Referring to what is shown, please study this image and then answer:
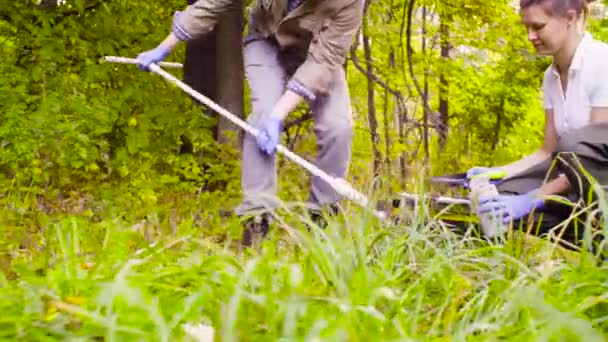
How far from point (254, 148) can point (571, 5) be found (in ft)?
5.42

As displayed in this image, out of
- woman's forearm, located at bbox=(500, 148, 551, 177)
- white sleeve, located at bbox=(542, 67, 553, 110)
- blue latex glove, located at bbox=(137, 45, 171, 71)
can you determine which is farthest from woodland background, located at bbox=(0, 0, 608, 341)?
blue latex glove, located at bbox=(137, 45, 171, 71)

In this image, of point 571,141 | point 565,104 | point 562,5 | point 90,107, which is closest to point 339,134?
point 565,104

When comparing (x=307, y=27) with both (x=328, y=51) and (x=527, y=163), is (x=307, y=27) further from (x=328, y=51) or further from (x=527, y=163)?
(x=527, y=163)

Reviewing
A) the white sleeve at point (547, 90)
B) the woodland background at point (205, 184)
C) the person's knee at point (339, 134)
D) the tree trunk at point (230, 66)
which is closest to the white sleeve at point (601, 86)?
the white sleeve at point (547, 90)

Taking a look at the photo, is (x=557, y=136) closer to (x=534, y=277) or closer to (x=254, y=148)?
(x=254, y=148)

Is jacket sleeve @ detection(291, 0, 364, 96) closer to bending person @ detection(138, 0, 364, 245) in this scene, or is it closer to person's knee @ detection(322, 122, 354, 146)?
bending person @ detection(138, 0, 364, 245)

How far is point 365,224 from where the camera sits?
192 cm

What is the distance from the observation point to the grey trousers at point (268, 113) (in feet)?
14.0

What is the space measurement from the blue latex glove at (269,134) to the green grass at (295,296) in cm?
228

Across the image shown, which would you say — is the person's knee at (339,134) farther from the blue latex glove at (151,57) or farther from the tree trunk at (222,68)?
the tree trunk at (222,68)

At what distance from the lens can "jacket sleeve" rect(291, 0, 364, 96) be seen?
408cm

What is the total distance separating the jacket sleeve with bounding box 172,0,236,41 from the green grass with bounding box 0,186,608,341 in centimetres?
259

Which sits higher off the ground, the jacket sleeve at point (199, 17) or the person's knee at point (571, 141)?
the jacket sleeve at point (199, 17)

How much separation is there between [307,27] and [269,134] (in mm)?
527
